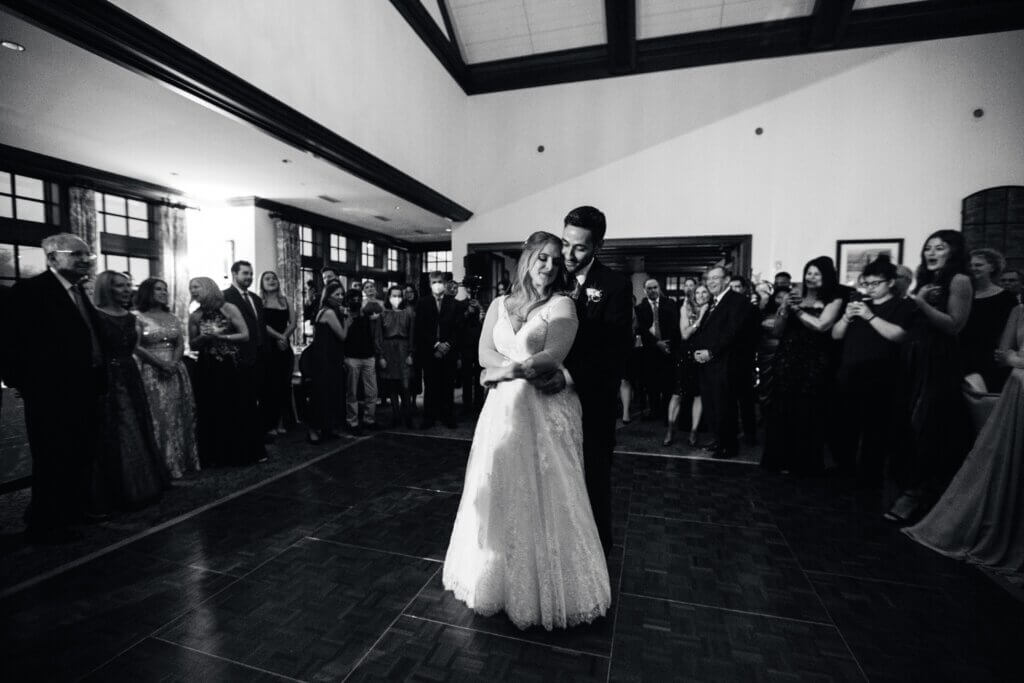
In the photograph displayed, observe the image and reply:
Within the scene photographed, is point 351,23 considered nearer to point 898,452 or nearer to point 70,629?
point 70,629

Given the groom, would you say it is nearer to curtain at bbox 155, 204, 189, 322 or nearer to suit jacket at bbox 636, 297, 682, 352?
suit jacket at bbox 636, 297, 682, 352

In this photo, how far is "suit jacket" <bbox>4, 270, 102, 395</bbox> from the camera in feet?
8.05

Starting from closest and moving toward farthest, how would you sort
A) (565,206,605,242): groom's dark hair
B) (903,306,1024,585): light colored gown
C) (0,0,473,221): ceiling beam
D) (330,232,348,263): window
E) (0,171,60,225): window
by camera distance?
(565,206,605,242): groom's dark hair < (903,306,1024,585): light colored gown < (0,0,473,221): ceiling beam < (0,171,60,225): window < (330,232,348,263): window

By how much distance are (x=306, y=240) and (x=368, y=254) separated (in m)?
2.07

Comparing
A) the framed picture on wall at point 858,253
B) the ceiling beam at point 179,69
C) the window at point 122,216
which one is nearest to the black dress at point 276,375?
the ceiling beam at point 179,69

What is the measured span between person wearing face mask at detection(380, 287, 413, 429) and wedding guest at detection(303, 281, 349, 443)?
758mm

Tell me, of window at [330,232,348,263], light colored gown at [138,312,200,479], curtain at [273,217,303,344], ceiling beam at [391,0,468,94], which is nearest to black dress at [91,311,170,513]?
light colored gown at [138,312,200,479]

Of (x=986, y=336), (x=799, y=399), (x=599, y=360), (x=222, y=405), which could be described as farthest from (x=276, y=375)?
(x=986, y=336)

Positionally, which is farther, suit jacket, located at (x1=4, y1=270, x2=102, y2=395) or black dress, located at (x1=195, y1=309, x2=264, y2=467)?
black dress, located at (x1=195, y1=309, x2=264, y2=467)

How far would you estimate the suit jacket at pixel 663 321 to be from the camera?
5676 mm

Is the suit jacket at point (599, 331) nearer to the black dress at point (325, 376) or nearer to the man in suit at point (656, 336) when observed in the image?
the black dress at point (325, 376)

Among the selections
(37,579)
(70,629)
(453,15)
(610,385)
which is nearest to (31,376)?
(37,579)

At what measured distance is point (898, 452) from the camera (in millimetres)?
2934

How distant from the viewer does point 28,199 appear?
18.6ft
